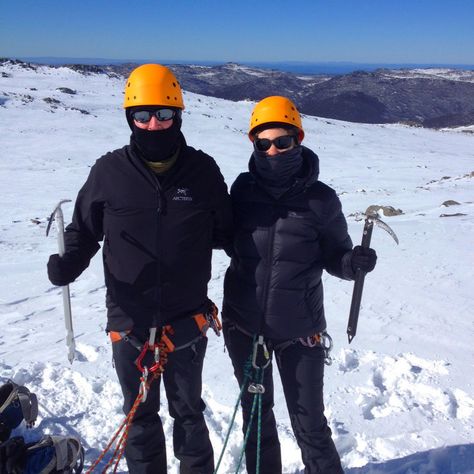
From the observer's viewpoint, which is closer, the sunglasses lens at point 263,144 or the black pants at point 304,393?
the sunglasses lens at point 263,144

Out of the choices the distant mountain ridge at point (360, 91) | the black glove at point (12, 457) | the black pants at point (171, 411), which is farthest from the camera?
the distant mountain ridge at point (360, 91)

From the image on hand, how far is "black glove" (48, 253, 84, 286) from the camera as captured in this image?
2695 millimetres

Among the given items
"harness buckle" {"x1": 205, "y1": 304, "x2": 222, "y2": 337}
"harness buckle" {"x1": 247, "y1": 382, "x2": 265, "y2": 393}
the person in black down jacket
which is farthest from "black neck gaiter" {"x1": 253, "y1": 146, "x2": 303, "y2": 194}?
"harness buckle" {"x1": 247, "y1": 382, "x2": 265, "y2": 393}

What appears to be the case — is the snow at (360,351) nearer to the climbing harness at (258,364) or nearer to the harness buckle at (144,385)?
the climbing harness at (258,364)

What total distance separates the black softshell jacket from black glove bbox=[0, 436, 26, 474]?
2.50 ft

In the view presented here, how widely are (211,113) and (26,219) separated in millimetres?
29078

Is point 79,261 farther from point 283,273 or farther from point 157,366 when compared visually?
point 283,273

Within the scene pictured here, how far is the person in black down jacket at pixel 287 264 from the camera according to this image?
271 cm

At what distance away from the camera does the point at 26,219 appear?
11.9 m

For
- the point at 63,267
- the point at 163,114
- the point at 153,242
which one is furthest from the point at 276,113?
the point at 63,267

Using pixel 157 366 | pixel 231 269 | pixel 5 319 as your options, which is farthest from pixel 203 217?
pixel 5 319

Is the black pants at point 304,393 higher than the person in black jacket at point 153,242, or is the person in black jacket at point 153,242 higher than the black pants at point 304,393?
the person in black jacket at point 153,242

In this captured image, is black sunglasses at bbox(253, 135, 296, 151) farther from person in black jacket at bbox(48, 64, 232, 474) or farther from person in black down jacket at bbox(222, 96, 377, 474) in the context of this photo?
person in black jacket at bbox(48, 64, 232, 474)

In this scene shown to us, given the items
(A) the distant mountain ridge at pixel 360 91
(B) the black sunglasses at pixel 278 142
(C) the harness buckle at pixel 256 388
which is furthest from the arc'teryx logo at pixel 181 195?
(A) the distant mountain ridge at pixel 360 91
